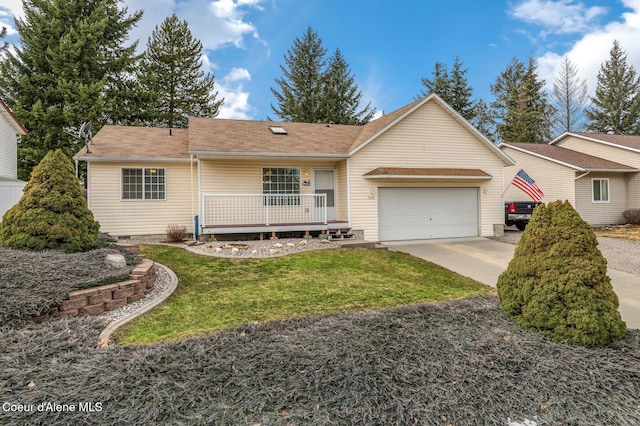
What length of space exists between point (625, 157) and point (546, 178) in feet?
14.8

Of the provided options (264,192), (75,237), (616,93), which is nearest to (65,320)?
(75,237)

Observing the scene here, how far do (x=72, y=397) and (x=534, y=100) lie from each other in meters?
38.4

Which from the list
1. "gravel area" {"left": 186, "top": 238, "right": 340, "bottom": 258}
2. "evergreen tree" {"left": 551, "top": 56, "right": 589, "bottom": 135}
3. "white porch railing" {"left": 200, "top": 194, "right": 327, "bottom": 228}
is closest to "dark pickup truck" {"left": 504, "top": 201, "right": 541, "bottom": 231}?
"white porch railing" {"left": 200, "top": 194, "right": 327, "bottom": 228}

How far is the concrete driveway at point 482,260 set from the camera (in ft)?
18.8

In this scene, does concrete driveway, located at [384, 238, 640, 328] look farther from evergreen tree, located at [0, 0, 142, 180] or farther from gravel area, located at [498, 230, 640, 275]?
evergreen tree, located at [0, 0, 142, 180]

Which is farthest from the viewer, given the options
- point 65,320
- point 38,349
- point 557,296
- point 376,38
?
point 376,38

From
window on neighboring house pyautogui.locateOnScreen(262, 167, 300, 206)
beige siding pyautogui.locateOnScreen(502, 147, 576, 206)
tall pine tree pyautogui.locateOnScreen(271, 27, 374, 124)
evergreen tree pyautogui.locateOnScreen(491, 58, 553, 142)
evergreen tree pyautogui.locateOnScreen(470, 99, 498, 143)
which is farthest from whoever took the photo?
evergreen tree pyautogui.locateOnScreen(470, 99, 498, 143)

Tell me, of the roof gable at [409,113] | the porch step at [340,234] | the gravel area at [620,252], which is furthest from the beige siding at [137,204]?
the gravel area at [620,252]

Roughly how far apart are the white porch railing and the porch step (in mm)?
426

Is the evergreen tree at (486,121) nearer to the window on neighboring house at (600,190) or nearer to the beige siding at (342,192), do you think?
the window on neighboring house at (600,190)

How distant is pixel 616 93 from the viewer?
33500 millimetres

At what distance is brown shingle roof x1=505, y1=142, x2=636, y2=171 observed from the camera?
1659 centimetres

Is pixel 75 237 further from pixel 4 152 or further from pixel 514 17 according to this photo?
pixel 514 17

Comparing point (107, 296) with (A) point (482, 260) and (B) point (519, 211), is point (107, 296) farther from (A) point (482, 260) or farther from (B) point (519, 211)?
(B) point (519, 211)
